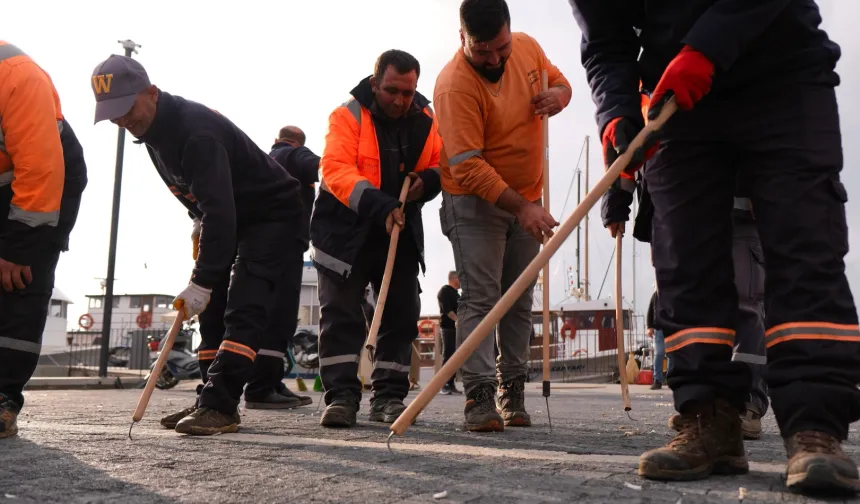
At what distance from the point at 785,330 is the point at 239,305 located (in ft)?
8.51

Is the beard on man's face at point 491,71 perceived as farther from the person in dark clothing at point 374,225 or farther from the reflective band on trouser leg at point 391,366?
the reflective band on trouser leg at point 391,366

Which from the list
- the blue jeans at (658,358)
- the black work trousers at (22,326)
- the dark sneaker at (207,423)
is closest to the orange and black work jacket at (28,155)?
the black work trousers at (22,326)

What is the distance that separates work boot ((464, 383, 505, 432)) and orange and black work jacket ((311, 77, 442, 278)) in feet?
3.35

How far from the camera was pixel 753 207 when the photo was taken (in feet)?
8.07

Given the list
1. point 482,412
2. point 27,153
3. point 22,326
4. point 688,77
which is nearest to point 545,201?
point 482,412

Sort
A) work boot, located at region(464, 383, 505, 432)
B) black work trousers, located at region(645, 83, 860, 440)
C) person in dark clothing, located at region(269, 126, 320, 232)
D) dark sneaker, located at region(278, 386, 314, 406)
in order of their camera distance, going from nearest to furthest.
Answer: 1. black work trousers, located at region(645, 83, 860, 440)
2. work boot, located at region(464, 383, 505, 432)
3. dark sneaker, located at region(278, 386, 314, 406)
4. person in dark clothing, located at region(269, 126, 320, 232)

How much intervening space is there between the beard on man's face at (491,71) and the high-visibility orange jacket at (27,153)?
2046 mm

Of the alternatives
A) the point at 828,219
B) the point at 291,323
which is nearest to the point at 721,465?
the point at 828,219

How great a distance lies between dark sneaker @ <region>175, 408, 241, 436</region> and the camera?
3568 millimetres

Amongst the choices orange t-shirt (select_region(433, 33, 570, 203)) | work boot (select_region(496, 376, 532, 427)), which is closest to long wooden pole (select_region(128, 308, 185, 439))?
orange t-shirt (select_region(433, 33, 570, 203))

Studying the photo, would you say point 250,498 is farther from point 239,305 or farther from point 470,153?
point 470,153

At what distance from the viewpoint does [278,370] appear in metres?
6.14

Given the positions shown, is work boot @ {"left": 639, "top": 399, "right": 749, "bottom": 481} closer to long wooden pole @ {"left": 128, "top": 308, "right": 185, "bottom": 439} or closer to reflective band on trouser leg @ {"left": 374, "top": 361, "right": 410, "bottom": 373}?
long wooden pole @ {"left": 128, "top": 308, "right": 185, "bottom": 439}

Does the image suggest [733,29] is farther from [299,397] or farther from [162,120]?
[299,397]
